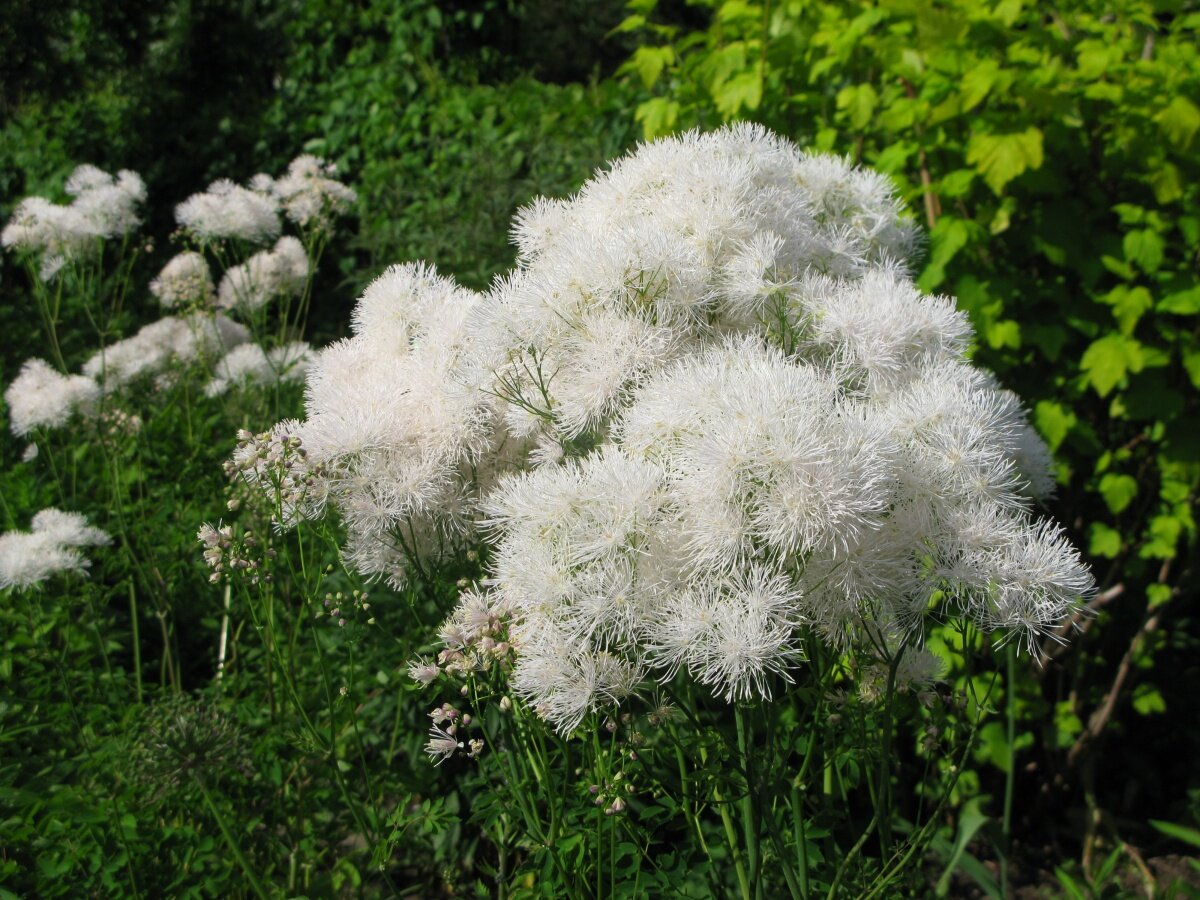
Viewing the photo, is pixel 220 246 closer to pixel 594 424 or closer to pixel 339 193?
pixel 339 193

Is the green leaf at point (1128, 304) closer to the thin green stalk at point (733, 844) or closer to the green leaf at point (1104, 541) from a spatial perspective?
the green leaf at point (1104, 541)

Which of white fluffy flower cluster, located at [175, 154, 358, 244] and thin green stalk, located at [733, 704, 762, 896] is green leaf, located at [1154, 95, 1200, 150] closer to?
thin green stalk, located at [733, 704, 762, 896]

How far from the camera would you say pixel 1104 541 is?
328 centimetres

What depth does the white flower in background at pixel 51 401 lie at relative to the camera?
136 inches

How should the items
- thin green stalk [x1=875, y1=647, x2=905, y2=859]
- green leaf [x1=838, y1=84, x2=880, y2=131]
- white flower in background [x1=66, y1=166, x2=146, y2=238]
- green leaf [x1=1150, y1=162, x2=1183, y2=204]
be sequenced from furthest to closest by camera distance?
white flower in background [x1=66, y1=166, x2=146, y2=238] < green leaf [x1=838, y1=84, x2=880, y2=131] < green leaf [x1=1150, y1=162, x2=1183, y2=204] < thin green stalk [x1=875, y1=647, x2=905, y2=859]

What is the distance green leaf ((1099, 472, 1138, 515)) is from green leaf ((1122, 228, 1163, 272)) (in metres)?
0.67

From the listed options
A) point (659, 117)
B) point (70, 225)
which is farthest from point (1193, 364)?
point (70, 225)

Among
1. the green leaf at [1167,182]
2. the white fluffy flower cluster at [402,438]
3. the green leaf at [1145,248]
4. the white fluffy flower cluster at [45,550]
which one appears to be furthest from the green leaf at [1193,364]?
the white fluffy flower cluster at [45,550]

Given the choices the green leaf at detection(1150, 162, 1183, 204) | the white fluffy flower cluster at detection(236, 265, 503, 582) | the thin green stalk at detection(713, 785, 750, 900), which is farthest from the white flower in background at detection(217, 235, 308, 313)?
the green leaf at detection(1150, 162, 1183, 204)

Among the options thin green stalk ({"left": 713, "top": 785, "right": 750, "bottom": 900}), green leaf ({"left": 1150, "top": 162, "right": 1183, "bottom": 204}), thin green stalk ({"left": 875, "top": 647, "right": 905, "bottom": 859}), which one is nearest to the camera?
thin green stalk ({"left": 875, "top": 647, "right": 905, "bottom": 859})

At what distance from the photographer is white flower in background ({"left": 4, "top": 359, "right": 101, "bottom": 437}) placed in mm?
3443

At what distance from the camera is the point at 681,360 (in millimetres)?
1619

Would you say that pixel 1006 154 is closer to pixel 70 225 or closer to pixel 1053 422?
pixel 1053 422

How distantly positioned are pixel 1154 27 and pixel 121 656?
406cm
